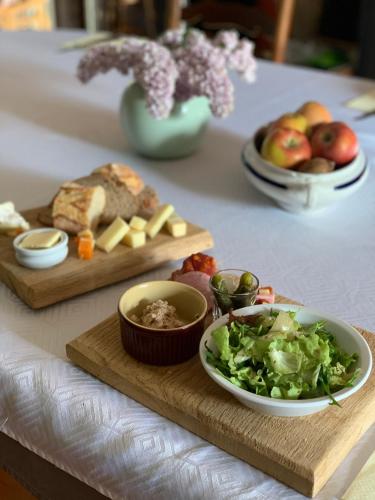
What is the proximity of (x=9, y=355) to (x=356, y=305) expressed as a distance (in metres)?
0.49

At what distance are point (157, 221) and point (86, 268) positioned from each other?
15 centimetres

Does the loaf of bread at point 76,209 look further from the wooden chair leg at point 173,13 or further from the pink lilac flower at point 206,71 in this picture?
the wooden chair leg at point 173,13

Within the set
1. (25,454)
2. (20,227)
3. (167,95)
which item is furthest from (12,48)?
(25,454)

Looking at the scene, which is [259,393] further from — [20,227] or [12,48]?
[12,48]

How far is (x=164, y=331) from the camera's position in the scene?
2.45 feet

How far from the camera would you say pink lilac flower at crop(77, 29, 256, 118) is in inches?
48.2

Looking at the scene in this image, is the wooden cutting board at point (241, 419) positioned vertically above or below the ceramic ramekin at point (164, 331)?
below

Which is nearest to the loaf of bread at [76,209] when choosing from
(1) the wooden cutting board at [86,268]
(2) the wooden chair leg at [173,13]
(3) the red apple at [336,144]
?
(1) the wooden cutting board at [86,268]

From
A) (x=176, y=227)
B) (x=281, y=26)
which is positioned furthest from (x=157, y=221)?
(x=281, y=26)

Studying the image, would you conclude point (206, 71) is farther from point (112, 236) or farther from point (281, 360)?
point (281, 360)

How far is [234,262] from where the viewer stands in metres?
1.04

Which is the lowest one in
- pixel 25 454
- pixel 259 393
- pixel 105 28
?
pixel 105 28

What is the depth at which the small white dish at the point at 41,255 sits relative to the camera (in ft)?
3.05

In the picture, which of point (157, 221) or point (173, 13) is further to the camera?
point (173, 13)
